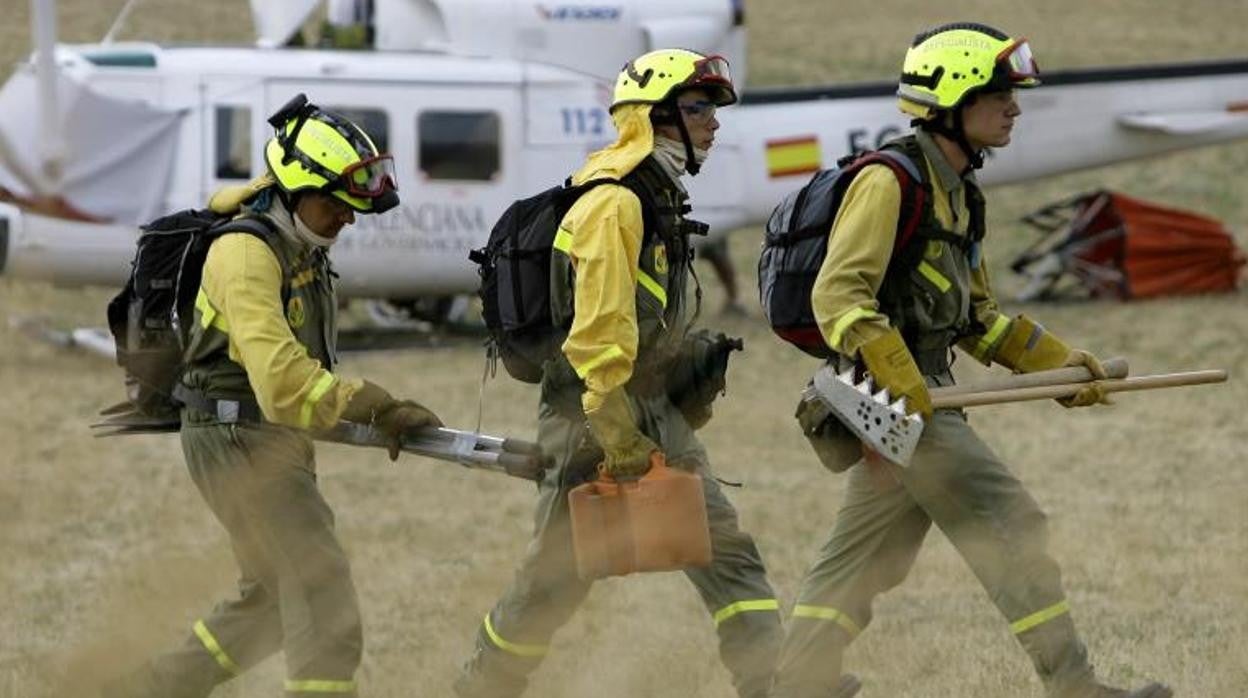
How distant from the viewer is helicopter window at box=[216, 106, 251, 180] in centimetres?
1661

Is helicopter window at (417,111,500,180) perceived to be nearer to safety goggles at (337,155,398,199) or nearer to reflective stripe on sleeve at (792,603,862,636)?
safety goggles at (337,155,398,199)

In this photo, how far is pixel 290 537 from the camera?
643 cm

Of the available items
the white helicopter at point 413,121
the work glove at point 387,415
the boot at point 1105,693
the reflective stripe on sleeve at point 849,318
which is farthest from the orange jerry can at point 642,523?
the white helicopter at point 413,121

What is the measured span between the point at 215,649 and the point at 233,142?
10201 millimetres

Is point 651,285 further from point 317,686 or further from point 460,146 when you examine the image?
point 460,146

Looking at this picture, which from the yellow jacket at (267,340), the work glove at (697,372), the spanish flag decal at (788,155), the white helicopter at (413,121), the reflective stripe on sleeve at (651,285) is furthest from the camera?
the spanish flag decal at (788,155)

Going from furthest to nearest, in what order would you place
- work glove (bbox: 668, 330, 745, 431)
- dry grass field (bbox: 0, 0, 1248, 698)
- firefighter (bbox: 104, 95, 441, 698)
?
dry grass field (bbox: 0, 0, 1248, 698), work glove (bbox: 668, 330, 745, 431), firefighter (bbox: 104, 95, 441, 698)

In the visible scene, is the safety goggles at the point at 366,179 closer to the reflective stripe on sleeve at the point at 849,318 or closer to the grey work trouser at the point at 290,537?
the grey work trouser at the point at 290,537

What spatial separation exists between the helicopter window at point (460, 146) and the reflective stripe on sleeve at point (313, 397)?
435 inches

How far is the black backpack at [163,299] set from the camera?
21.1ft

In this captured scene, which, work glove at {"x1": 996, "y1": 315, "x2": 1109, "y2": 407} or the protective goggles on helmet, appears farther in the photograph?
work glove at {"x1": 996, "y1": 315, "x2": 1109, "y2": 407}

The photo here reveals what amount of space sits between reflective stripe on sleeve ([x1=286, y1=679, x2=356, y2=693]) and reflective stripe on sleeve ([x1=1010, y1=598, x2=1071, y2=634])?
1.79m

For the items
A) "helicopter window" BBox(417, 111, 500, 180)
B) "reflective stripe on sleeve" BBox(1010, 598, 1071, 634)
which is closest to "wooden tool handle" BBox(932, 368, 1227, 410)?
"reflective stripe on sleeve" BBox(1010, 598, 1071, 634)

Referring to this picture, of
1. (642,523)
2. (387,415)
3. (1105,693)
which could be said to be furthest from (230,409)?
(1105,693)
